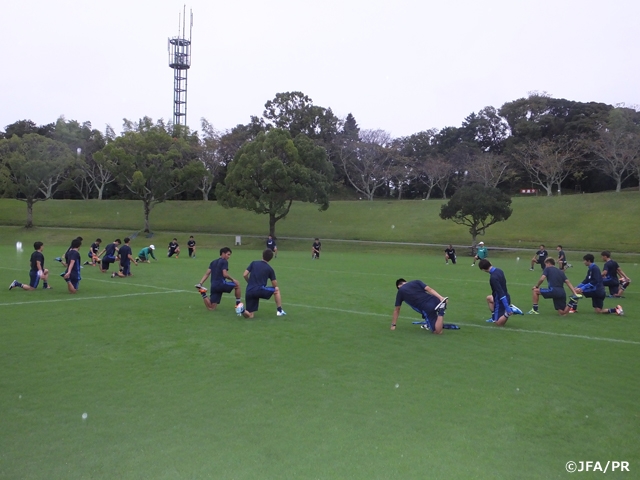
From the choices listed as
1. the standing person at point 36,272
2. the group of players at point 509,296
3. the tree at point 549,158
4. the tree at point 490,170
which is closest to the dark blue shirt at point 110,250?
the standing person at point 36,272

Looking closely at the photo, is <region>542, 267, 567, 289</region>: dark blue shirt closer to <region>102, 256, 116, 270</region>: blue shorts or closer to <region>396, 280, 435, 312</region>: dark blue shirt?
<region>396, 280, 435, 312</region>: dark blue shirt

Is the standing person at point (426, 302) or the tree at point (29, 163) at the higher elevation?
the tree at point (29, 163)

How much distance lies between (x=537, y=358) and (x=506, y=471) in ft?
16.0

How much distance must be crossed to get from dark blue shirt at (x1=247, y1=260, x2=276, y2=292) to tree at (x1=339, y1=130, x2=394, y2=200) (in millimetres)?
63122

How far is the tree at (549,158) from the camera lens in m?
68.3

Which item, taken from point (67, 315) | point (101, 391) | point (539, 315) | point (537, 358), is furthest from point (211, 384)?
point (539, 315)

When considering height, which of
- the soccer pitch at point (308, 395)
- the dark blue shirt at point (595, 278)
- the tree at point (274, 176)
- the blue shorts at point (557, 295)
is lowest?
the soccer pitch at point (308, 395)

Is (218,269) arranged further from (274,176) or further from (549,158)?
(549,158)

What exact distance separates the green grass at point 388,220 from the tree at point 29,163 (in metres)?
6.98

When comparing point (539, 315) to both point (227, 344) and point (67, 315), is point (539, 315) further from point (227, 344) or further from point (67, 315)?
point (67, 315)

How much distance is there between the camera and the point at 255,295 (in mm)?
13234

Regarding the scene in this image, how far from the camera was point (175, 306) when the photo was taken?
15234mm

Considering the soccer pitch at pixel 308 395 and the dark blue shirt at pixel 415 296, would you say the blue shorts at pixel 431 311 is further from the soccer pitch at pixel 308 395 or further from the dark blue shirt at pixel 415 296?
the soccer pitch at pixel 308 395

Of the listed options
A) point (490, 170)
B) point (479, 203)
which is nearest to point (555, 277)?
point (479, 203)
